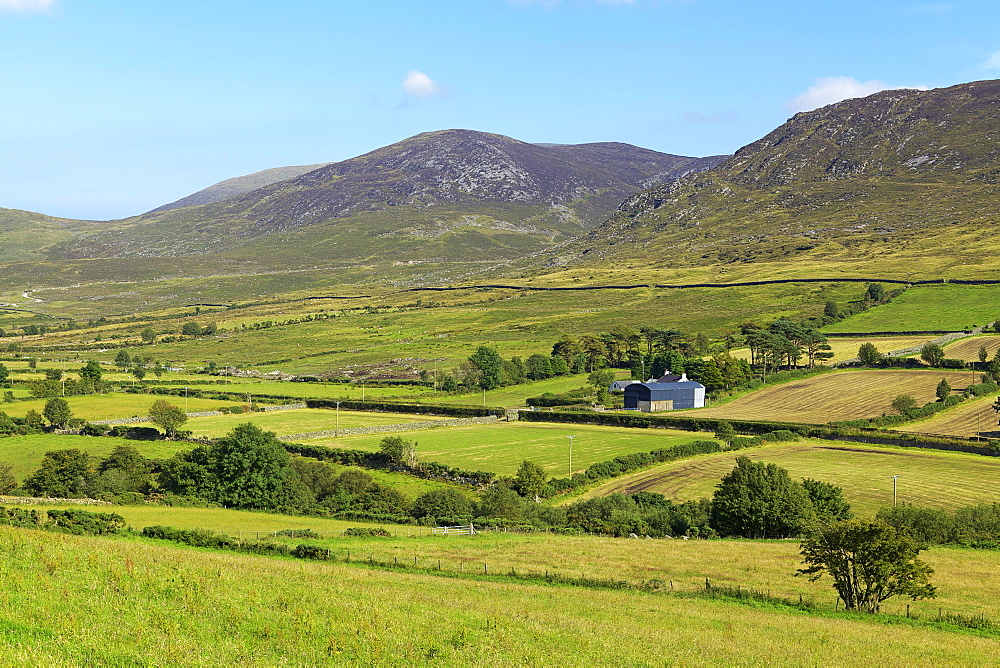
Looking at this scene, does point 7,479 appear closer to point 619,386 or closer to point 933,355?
point 619,386

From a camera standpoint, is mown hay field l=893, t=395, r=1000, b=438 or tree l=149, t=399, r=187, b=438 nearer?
mown hay field l=893, t=395, r=1000, b=438

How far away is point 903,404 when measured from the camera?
314 feet

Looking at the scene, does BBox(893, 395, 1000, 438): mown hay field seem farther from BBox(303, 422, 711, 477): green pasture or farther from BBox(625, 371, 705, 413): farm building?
BBox(625, 371, 705, 413): farm building

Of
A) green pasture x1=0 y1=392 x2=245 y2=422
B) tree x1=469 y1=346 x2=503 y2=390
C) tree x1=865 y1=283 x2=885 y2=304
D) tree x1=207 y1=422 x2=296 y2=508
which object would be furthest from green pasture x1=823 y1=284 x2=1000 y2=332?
tree x1=207 y1=422 x2=296 y2=508

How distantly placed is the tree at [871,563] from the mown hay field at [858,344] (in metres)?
105

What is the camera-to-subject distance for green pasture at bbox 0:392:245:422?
10256cm

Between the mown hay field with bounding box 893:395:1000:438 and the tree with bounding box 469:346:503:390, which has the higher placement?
the tree with bounding box 469:346:503:390

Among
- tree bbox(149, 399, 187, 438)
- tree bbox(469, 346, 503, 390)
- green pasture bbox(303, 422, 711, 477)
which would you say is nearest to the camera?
green pasture bbox(303, 422, 711, 477)

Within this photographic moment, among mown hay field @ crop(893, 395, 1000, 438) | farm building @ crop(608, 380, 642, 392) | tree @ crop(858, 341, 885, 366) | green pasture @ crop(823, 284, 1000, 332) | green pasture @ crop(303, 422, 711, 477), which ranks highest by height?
green pasture @ crop(823, 284, 1000, 332)

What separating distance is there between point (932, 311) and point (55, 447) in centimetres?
15016

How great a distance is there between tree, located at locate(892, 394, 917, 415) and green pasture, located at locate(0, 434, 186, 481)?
241ft

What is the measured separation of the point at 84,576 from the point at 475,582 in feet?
51.8

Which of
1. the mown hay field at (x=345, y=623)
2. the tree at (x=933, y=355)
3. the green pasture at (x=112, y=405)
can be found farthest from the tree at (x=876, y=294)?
the mown hay field at (x=345, y=623)

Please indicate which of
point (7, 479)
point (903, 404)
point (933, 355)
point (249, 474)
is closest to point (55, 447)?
point (7, 479)
